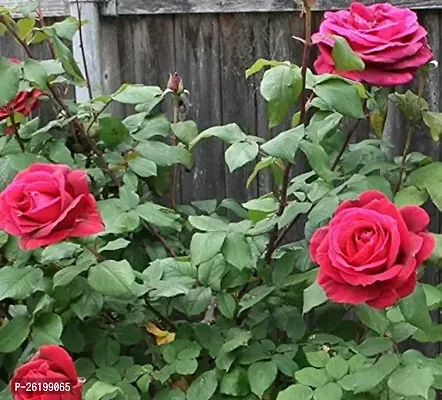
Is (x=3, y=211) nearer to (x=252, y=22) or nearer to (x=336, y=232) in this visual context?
(x=336, y=232)

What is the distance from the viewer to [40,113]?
2.91m

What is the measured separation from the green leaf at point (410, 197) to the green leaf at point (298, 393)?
0.48 meters

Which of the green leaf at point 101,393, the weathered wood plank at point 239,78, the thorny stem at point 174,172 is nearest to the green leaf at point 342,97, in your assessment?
the green leaf at point 101,393

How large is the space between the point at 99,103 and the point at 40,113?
0.74 meters

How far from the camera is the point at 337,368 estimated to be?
142 centimetres

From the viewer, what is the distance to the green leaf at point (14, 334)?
5.32ft

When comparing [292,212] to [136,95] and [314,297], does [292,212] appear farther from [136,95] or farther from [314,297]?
[136,95]

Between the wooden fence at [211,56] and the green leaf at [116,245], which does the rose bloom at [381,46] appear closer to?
the green leaf at [116,245]

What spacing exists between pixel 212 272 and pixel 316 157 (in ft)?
1.11

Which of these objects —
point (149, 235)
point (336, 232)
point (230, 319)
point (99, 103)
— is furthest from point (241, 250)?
point (99, 103)

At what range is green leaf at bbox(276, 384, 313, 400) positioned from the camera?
4.55ft

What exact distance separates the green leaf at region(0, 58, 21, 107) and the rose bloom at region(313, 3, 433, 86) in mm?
593

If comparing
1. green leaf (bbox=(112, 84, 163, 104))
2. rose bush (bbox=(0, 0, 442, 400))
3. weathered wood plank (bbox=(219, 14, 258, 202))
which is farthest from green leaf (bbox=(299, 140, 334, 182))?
weathered wood plank (bbox=(219, 14, 258, 202))

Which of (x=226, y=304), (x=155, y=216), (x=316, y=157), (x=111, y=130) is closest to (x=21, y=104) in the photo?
(x=111, y=130)
